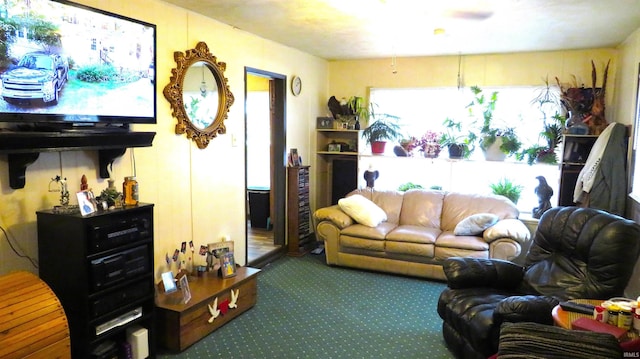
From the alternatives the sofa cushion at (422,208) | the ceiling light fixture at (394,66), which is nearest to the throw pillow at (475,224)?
the sofa cushion at (422,208)

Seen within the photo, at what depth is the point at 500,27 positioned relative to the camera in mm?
3936

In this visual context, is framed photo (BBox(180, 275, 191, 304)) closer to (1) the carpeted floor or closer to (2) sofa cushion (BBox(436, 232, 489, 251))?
(1) the carpeted floor

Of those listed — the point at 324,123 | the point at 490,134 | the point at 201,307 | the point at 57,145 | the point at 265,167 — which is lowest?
the point at 201,307

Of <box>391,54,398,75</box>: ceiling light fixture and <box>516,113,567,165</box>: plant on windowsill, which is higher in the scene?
Result: <box>391,54,398,75</box>: ceiling light fixture

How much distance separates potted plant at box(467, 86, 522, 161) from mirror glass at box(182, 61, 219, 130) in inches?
121

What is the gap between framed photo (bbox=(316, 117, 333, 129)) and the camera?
230 inches

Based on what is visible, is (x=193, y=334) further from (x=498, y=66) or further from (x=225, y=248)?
(x=498, y=66)

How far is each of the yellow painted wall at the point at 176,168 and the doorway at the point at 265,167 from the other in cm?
17

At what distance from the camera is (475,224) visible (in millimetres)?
4414

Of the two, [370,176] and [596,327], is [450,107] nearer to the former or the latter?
[370,176]

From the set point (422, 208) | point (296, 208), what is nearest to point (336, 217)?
point (296, 208)

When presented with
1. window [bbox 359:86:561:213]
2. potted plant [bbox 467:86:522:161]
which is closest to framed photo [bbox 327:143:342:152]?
window [bbox 359:86:561:213]

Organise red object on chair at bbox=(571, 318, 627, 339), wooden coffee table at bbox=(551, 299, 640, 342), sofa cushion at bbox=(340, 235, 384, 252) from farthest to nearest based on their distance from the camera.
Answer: sofa cushion at bbox=(340, 235, 384, 252)
wooden coffee table at bbox=(551, 299, 640, 342)
red object on chair at bbox=(571, 318, 627, 339)

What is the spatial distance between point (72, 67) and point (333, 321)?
2.49 metres
